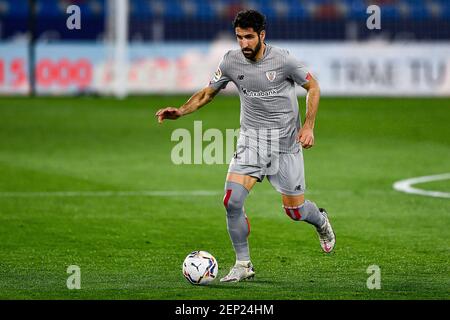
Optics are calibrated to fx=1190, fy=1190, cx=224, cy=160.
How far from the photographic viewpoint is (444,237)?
11023 mm

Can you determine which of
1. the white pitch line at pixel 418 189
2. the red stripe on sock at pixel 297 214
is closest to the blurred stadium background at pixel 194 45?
the white pitch line at pixel 418 189

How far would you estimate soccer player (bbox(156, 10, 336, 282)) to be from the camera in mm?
8969

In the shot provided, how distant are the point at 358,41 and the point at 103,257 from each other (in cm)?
2330

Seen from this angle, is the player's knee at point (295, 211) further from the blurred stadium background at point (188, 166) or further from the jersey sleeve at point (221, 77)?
the jersey sleeve at point (221, 77)

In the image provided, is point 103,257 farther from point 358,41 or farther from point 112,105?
point 358,41

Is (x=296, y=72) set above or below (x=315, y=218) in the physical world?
above

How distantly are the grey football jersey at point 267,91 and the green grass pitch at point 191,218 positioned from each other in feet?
3.50

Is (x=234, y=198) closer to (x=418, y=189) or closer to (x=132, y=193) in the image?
(x=132, y=193)

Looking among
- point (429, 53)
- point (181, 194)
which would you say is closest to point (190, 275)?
point (181, 194)

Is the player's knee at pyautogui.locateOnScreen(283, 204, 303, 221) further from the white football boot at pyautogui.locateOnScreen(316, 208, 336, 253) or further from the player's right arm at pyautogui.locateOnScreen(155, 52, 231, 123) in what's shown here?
the player's right arm at pyautogui.locateOnScreen(155, 52, 231, 123)

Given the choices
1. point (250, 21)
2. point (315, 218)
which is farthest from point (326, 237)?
point (250, 21)

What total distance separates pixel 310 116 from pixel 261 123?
18.3 inches

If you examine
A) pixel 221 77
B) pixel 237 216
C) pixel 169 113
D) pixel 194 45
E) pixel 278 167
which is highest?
pixel 221 77

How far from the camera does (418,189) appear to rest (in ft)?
47.5
